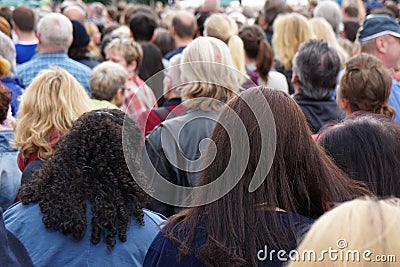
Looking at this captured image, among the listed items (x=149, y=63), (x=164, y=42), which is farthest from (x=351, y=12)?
(x=149, y=63)

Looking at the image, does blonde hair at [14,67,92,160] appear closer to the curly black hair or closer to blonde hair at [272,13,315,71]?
the curly black hair

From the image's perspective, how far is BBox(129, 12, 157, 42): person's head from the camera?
26.3 feet

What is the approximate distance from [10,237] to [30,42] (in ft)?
19.9

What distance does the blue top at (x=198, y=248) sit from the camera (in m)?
2.23

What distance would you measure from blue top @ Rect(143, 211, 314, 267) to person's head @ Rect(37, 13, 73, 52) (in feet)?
14.8

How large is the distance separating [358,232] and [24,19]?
7.17m

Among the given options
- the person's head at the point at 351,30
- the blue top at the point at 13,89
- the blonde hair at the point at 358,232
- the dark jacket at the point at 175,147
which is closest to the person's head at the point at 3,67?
the blue top at the point at 13,89

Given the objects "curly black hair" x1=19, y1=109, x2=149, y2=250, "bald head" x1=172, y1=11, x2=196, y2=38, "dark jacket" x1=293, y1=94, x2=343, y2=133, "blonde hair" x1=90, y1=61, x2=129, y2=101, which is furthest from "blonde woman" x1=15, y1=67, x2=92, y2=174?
"bald head" x1=172, y1=11, x2=196, y2=38

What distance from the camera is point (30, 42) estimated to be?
8.15m

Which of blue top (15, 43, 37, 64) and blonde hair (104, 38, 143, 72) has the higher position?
blonde hair (104, 38, 143, 72)

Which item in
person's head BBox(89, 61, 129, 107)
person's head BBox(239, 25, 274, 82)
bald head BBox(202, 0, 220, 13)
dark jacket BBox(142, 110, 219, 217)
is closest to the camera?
dark jacket BBox(142, 110, 219, 217)

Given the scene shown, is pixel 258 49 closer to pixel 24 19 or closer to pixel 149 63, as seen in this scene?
pixel 149 63

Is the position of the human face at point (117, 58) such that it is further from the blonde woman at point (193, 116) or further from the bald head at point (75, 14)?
the bald head at point (75, 14)

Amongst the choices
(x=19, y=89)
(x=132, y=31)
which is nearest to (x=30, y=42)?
(x=132, y=31)
